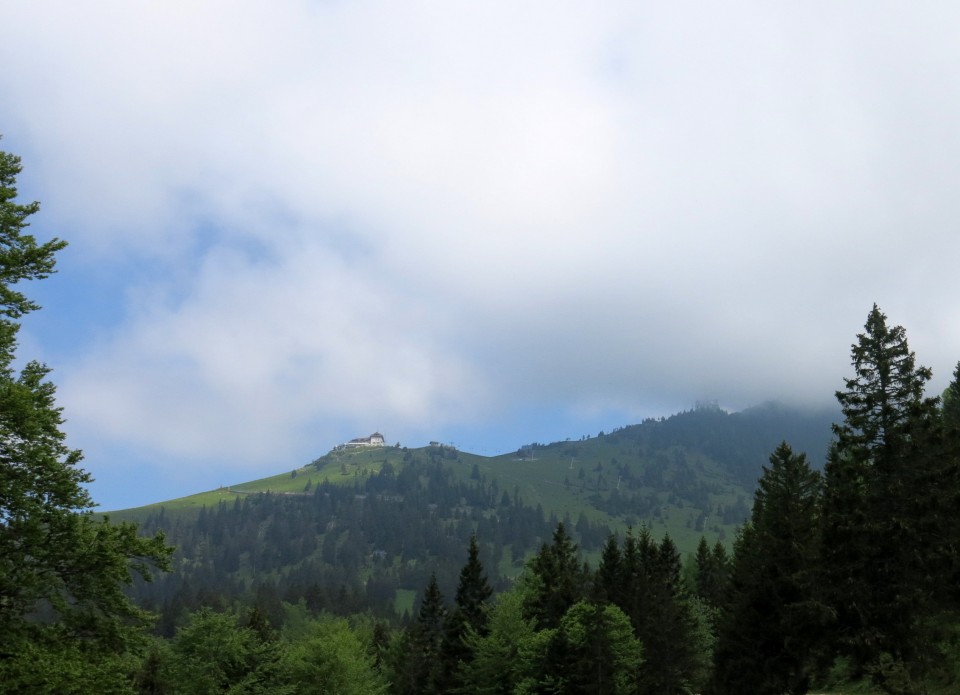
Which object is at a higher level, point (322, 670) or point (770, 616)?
point (770, 616)

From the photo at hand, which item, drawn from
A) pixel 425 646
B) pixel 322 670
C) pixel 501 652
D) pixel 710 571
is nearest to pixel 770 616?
pixel 501 652

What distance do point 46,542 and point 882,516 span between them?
3279 centimetres

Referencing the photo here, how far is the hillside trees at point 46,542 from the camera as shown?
17359 millimetres

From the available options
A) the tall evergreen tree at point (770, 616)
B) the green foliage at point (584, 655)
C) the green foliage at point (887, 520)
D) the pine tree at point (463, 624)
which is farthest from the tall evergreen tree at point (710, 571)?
the green foliage at point (887, 520)

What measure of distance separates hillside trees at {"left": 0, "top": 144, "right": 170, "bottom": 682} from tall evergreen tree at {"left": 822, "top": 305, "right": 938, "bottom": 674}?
29404 mm

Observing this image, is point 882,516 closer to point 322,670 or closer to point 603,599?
point 603,599

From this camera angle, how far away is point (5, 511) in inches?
710

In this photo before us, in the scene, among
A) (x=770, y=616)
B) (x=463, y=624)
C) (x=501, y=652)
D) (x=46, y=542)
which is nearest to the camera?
(x=46, y=542)

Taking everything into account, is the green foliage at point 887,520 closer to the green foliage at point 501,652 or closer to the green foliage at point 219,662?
the green foliage at point 501,652

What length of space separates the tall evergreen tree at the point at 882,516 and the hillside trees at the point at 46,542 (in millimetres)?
29404

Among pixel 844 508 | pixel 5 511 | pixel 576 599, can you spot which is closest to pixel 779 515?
pixel 844 508

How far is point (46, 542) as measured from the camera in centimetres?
1781

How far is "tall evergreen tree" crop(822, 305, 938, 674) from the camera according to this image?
102 feet

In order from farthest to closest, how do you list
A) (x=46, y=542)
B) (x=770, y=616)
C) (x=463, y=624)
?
(x=463, y=624)
(x=770, y=616)
(x=46, y=542)
